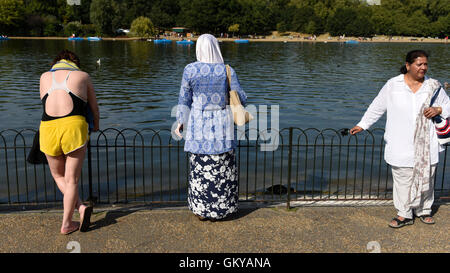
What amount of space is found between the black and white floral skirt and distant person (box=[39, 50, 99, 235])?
50.3 inches

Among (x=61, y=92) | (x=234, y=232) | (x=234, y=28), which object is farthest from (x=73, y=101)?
(x=234, y=28)

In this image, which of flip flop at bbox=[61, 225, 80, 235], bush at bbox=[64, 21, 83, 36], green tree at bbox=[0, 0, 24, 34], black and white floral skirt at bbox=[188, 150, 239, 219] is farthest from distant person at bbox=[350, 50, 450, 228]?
green tree at bbox=[0, 0, 24, 34]

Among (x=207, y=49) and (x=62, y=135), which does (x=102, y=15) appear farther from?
(x=62, y=135)

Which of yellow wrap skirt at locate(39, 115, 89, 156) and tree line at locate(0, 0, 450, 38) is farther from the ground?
tree line at locate(0, 0, 450, 38)

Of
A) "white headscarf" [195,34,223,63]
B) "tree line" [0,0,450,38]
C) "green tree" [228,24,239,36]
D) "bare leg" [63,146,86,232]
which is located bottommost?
"bare leg" [63,146,86,232]

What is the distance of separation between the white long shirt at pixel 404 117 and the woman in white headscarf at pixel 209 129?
5.47 feet

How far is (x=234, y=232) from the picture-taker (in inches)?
194

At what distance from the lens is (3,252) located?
14.5ft

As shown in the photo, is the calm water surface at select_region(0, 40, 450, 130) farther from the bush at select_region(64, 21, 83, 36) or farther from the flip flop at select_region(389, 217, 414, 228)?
the bush at select_region(64, 21, 83, 36)

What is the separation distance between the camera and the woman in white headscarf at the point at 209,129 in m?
4.79

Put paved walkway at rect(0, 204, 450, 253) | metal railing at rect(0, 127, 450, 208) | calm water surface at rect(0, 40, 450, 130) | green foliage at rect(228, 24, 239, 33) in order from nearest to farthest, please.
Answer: paved walkway at rect(0, 204, 450, 253)
metal railing at rect(0, 127, 450, 208)
calm water surface at rect(0, 40, 450, 130)
green foliage at rect(228, 24, 239, 33)

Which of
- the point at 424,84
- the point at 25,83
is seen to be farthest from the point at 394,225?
the point at 25,83

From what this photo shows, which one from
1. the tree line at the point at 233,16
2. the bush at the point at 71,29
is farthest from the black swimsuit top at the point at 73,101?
the bush at the point at 71,29

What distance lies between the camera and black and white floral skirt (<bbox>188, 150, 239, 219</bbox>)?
16.4ft
